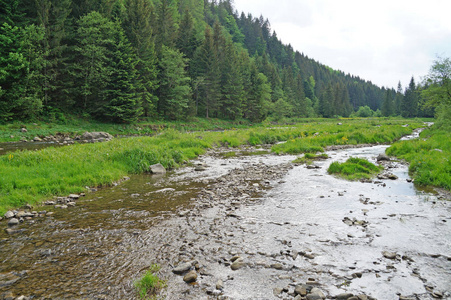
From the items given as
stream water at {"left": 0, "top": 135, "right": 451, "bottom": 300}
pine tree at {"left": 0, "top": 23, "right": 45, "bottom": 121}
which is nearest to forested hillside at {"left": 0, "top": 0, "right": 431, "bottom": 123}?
pine tree at {"left": 0, "top": 23, "right": 45, "bottom": 121}

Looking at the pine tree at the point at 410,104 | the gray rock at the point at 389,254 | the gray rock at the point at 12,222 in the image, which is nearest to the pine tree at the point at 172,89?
the gray rock at the point at 12,222

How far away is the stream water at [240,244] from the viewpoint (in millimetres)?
4371

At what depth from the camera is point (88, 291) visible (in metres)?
4.22

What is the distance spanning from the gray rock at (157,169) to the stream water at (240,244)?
3519 millimetres

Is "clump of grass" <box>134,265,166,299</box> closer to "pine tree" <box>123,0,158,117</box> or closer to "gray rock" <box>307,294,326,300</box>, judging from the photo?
"gray rock" <box>307,294,326,300</box>

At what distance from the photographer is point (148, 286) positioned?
427cm

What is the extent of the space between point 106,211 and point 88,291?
13.8 ft

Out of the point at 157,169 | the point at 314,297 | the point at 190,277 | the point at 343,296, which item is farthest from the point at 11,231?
the point at 343,296

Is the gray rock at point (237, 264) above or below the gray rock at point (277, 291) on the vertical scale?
A: below

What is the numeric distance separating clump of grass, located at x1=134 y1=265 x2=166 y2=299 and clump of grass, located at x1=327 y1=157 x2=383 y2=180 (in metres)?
11.4

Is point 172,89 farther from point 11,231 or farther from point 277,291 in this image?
point 277,291

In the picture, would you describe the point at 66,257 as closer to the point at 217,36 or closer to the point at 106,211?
the point at 106,211

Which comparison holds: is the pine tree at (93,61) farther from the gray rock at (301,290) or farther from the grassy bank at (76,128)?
the gray rock at (301,290)

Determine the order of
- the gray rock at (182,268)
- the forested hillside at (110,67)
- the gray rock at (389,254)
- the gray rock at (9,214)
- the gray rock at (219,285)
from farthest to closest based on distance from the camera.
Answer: the forested hillside at (110,67) < the gray rock at (9,214) < the gray rock at (389,254) < the gray rock at (182,268) < the gray rock at (219,285)
